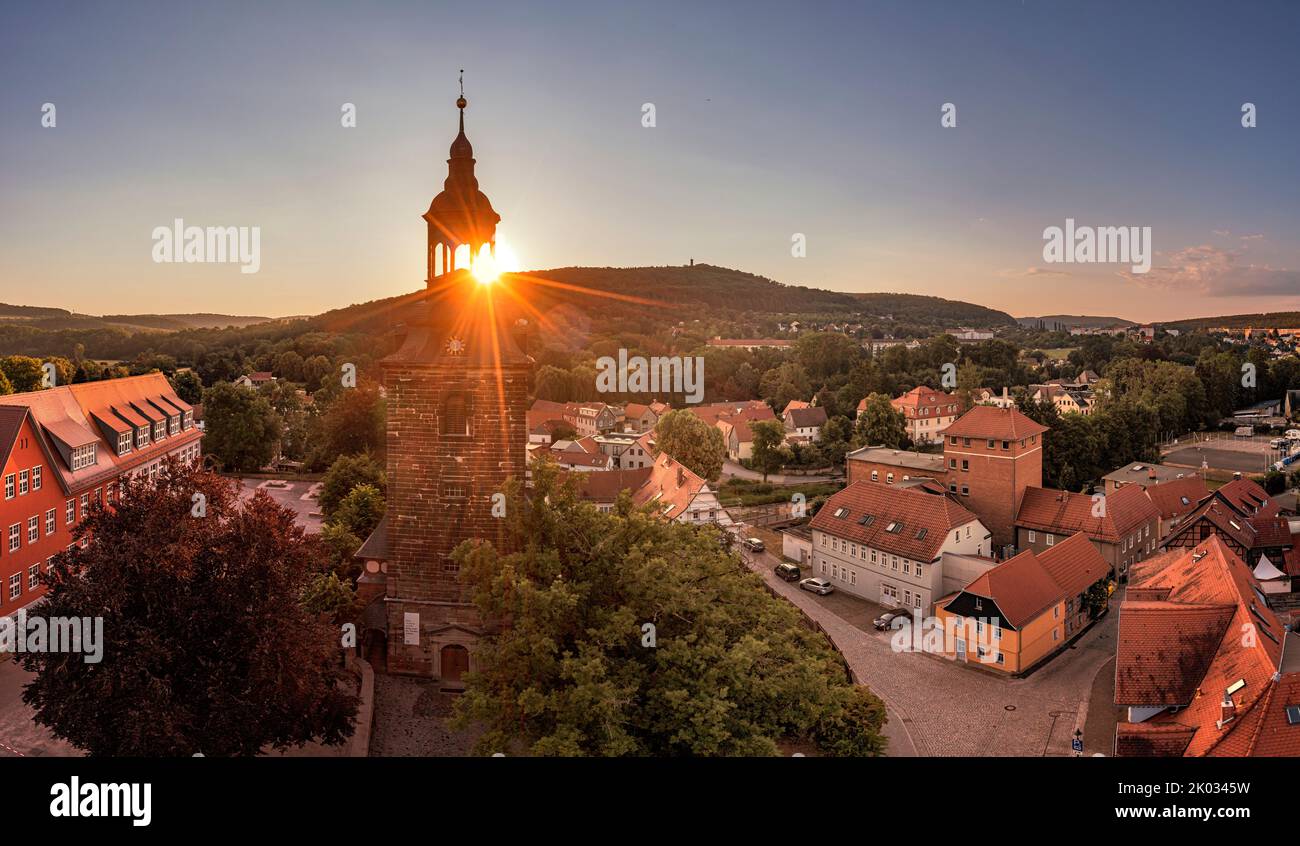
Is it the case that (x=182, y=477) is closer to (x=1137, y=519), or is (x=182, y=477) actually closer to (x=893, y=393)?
(x=1137, y=519)

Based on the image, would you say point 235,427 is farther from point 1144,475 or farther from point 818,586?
point 1144,475

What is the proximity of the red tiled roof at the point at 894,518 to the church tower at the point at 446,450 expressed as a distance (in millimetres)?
18636

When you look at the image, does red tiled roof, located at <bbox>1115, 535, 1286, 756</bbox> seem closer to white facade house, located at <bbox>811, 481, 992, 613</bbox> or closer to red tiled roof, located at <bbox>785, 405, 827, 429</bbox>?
white facade house, located at <bbox>811, 481, 992, 613</bbox>

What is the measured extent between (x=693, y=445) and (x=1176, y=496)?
2498 centimetres

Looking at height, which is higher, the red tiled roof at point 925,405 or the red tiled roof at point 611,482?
the red tiled roof at point 925,405

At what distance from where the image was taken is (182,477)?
14.0 m

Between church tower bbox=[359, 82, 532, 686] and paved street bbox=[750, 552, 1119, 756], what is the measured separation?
33.8 ft

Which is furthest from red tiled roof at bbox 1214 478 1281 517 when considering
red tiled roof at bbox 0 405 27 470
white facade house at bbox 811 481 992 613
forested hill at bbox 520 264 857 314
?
forested hill at bbox 520 264 857 314

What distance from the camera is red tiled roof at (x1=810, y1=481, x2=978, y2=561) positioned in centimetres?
3058

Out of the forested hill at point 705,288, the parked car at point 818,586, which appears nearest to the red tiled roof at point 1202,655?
the parked car at point 818,586

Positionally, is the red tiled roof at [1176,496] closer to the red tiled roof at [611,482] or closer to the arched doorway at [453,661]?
the red tiled roof at [611,482]

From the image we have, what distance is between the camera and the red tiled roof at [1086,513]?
33.9m
